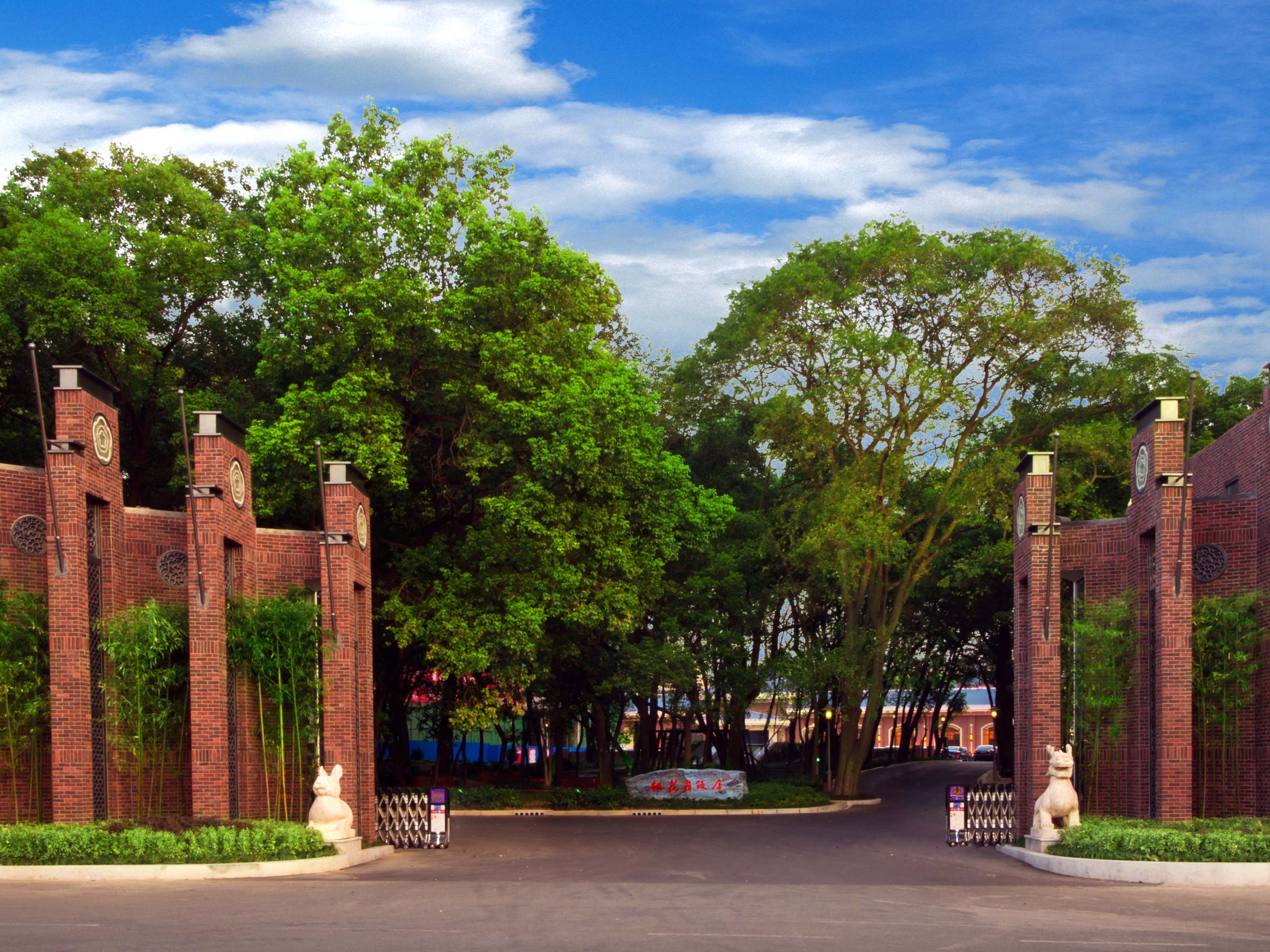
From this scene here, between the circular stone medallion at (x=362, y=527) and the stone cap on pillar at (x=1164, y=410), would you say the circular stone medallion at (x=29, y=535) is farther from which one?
the stone cap on pillar at (x=1164, y=410)

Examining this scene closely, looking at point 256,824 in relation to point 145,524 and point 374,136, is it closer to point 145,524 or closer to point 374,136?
point 145,524

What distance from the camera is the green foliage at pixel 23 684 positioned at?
754 inches

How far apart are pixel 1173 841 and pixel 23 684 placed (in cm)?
1678

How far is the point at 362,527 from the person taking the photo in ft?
81.1

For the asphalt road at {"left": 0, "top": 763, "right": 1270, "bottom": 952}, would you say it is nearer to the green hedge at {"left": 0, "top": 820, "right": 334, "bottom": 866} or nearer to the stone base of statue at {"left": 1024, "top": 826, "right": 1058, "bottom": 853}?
the stone base of statue at {"left": 1024, "top": 826, "right": 1058, "bottom": 853}

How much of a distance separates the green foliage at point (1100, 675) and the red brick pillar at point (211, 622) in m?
14.5

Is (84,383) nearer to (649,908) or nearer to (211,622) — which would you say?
(211,622)

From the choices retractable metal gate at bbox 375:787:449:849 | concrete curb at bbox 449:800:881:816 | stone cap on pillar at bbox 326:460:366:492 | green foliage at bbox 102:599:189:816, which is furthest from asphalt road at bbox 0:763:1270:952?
concrete curb at bbox 449:800:881:816

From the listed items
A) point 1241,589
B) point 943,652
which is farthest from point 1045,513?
point 943,652

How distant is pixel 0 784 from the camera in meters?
19.6

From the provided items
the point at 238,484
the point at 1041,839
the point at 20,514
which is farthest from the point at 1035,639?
the point at 20,514

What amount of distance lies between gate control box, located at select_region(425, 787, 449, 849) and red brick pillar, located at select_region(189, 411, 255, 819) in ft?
12.3

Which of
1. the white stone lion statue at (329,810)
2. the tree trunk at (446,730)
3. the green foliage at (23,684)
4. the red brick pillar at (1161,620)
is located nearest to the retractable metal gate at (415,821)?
the white stone lion statue at (329,810)

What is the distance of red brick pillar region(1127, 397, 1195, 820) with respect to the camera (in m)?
20.5
